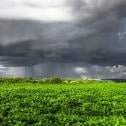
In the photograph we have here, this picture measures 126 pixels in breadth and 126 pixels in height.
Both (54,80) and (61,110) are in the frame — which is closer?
(61,110)

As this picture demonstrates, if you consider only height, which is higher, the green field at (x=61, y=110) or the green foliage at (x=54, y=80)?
the green foliage at (x=54, y=80)

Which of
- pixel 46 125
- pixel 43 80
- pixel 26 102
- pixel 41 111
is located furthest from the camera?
pixel 43 80

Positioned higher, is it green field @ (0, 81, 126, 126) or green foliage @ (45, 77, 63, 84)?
green foliage @ (45, 77, 63, 84)

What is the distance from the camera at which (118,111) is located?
38812mm

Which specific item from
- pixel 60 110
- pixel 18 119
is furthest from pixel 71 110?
pixel 18 119

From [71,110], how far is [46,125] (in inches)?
302

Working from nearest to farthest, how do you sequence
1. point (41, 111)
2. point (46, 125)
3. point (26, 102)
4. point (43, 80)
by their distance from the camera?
point (46, 125), point (41, 111), point (26, 102), point (43, 80)

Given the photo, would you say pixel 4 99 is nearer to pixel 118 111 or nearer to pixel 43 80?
pixel 118 111

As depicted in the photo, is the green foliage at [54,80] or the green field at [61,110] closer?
the green field at [61,110]

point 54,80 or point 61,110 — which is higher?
point 54,80

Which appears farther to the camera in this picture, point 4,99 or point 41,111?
point 4,99

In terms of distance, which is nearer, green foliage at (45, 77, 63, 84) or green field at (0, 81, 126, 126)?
green field at (0, 81, 126, 126)

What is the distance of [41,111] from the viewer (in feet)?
122

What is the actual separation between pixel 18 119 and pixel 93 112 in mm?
8358
